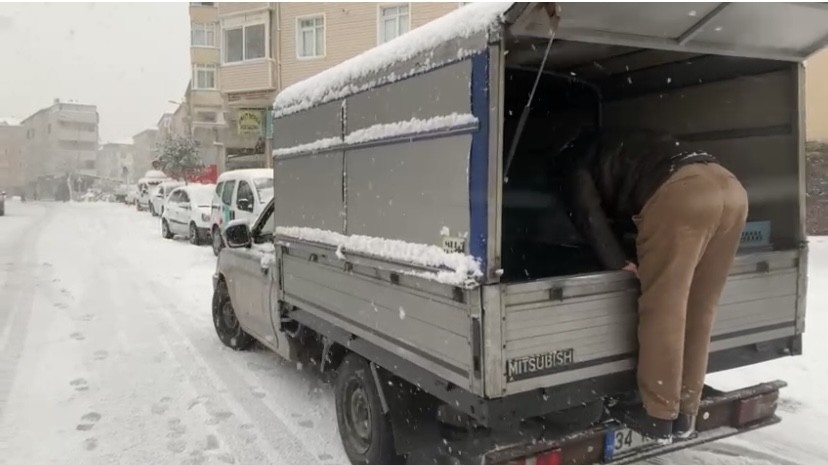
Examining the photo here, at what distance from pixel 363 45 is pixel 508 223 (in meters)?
20.0

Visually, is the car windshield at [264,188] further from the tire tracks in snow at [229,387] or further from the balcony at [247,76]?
the balcony at [247,76]

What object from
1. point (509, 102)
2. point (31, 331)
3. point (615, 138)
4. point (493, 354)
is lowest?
point (31, 331)

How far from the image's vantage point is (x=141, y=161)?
10150 centimetres

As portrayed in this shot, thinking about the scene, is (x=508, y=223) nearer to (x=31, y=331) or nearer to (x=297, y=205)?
(x=297, y=205)

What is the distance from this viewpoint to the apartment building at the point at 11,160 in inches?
3039

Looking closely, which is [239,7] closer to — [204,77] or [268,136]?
[268,136]

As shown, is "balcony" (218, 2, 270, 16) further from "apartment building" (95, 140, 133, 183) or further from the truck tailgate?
"apartment building" (95, 140, 133, 183)

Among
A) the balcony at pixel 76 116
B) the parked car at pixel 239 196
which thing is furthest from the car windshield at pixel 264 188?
the balcony at pixel 76 116

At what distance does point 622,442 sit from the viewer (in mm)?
3131

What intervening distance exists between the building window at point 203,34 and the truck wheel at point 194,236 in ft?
88.6

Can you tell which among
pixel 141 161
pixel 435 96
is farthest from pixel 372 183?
pixel 141 161

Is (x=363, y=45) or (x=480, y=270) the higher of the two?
(x=363, y=45)

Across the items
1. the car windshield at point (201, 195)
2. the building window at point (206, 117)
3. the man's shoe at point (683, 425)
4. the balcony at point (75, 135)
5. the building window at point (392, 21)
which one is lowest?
the man's shoe at point (683, 425)

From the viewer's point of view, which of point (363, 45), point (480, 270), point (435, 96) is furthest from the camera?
point (363, 45)
